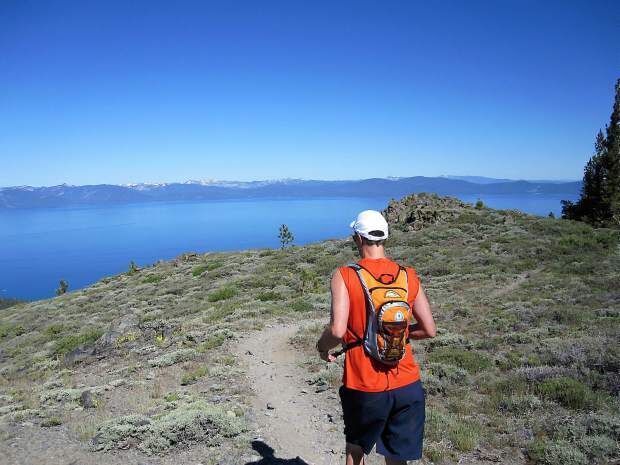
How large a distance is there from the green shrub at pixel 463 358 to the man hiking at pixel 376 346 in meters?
6.82

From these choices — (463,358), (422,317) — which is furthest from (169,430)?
(463,358)

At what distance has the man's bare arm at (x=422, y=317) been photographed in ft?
13.0

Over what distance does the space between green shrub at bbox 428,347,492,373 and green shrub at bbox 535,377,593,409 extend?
158 cm

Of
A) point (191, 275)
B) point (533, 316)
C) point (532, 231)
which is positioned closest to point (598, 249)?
point (532, 231)

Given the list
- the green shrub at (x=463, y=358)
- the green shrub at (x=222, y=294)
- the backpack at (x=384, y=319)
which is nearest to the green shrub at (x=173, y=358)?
the green shrub at (x=463, y=358)

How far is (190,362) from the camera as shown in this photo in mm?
12250

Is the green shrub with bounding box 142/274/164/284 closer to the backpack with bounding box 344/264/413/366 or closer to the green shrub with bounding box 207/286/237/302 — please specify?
the green shrub with bounding box 207/286/237/302

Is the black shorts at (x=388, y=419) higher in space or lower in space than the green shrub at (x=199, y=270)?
higher

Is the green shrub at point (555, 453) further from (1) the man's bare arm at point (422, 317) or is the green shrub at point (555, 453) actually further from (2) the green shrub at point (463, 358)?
(1) the man's bare arm at point (422, 317)

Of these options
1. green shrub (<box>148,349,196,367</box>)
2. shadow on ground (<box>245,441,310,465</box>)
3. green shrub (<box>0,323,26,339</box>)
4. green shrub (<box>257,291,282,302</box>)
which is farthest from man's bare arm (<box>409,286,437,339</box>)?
green shrub (<box>0,323,26,339</box>)

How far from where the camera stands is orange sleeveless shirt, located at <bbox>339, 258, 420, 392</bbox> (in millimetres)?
3592

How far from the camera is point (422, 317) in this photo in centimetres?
399

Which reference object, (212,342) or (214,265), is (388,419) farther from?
(214,265)

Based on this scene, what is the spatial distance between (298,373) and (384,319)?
26.6ft
